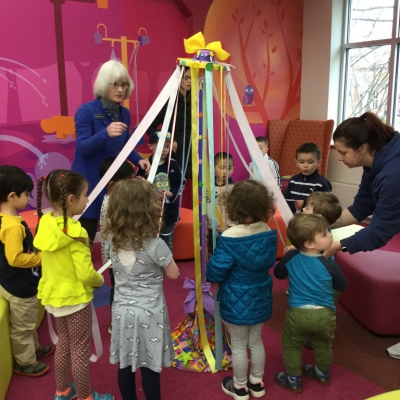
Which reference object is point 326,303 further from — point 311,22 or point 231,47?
point 311,22

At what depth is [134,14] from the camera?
4.42 meters

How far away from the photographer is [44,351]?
2.42 metres

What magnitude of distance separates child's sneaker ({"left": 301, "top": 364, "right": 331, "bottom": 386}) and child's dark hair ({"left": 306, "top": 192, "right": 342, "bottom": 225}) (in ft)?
2.58

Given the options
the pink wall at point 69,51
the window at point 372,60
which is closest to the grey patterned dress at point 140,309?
the pink wall at point 69,51

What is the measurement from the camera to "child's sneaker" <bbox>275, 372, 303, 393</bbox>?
2074 millimetres

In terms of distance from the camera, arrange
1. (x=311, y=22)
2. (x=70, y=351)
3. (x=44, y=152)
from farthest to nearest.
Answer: (x=311, y=22), (x=44, y=152), (x=70, y=351)

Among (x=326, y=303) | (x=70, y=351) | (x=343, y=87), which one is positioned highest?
(x=343, y=87)

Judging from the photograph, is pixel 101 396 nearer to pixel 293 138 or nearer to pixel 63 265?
pixel 63 265

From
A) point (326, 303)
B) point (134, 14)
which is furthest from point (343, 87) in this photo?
point (326, 303)

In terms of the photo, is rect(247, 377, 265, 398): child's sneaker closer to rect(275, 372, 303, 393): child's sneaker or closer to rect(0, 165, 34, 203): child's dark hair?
rect(275, 372, 303, 393): child's sneaker

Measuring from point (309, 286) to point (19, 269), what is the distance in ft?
4.71

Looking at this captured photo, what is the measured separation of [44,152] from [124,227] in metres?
2.89

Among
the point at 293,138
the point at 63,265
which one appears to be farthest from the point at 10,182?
the point at 293,138

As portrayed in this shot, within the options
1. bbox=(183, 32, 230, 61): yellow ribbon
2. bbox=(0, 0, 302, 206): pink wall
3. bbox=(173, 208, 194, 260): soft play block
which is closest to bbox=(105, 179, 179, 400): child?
bbox=(183, 32, 230, 61): yellow ribbon
